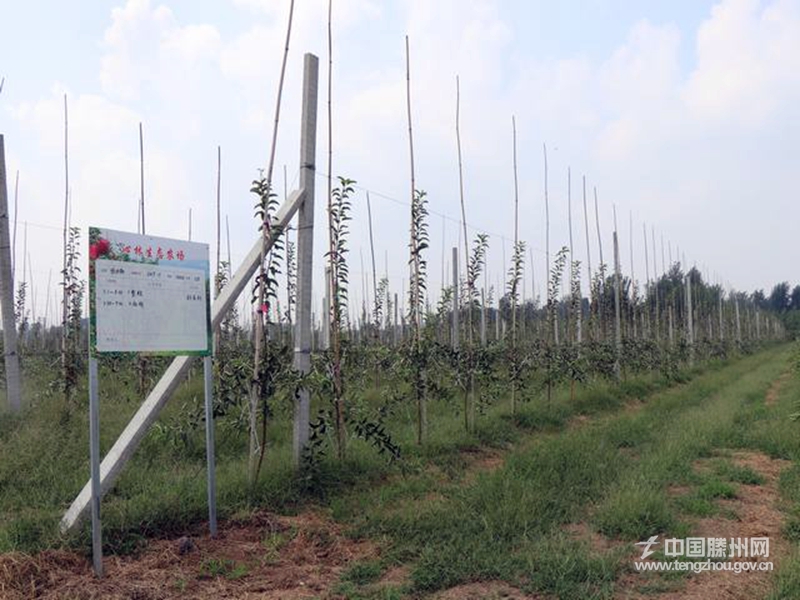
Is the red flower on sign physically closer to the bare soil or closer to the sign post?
the sign post

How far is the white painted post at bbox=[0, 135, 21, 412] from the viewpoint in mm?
6586

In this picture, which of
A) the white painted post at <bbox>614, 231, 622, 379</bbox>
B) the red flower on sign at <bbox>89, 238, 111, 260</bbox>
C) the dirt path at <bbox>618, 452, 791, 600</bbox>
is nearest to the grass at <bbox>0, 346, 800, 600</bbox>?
the dirt path at <bbox>618, 452, 791, 600</bbox>

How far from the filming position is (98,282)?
140 inches

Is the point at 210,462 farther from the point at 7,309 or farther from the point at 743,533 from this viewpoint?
the point at 7,309

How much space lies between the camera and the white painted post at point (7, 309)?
21.6ft

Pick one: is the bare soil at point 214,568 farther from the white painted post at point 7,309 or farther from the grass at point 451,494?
the white painted post at point 7,309

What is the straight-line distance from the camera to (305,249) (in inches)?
215

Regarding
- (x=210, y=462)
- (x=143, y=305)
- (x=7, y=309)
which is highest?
(x=7, y=309)

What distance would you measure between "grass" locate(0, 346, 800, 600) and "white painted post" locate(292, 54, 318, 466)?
0.41 metres

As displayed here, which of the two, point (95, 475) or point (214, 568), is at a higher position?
point (95, 475)

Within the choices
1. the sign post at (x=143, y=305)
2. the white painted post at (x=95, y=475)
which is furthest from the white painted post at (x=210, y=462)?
the white painted post at (x=95, y=475)

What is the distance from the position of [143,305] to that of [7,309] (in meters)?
4.02

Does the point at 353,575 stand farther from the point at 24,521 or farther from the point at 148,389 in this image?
the point at 148,389

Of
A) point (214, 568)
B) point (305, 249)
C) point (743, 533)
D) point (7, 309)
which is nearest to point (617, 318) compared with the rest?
point (743, 533)
